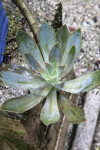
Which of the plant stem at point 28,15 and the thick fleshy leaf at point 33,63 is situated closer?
the thick fleshy leaf at point 33,63

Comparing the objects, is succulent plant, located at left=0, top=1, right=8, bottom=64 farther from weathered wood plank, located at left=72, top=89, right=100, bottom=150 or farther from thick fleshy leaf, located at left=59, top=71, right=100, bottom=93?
weathered wood plank, located at left=72, top=89, right=100, bottom=150

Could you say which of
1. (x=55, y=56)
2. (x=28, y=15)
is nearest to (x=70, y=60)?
(x=55, y=56)

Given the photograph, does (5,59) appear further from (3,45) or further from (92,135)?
(92,135)

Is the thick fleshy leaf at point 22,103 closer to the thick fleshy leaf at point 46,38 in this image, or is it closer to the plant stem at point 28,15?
the thick fleshy leaf at point 46,38

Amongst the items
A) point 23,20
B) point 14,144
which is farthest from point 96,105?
point 23,20

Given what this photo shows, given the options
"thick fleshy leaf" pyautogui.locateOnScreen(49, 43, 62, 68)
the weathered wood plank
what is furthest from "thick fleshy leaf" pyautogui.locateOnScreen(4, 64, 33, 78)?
the weathered wood plank

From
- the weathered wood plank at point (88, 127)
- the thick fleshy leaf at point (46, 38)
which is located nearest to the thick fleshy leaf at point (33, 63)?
the thick fleshy leaf at point (46, 38)

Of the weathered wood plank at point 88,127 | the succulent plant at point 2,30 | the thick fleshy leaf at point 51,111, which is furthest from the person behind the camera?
the weathered wood plank at point 88,127
